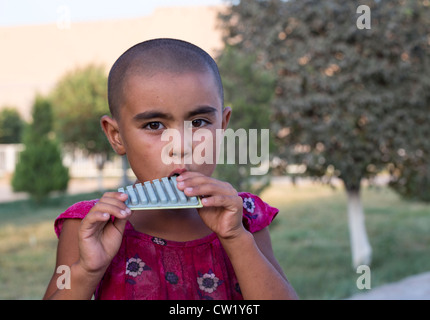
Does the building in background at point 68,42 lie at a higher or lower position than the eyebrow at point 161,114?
higher

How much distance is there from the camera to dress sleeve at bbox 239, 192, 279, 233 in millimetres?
1824

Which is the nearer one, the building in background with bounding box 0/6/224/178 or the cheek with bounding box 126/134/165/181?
the cheek with bounding box 126/134/165/181

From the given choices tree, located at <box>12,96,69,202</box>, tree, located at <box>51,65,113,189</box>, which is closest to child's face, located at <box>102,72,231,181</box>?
tree, located at <box>12,96,69,202</box>

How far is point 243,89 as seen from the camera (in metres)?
6.15

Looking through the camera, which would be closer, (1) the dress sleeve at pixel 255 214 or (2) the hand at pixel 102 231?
(2) the hand at pixel 102 231

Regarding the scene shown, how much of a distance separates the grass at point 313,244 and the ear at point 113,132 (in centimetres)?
463

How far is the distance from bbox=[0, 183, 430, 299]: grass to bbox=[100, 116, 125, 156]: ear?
15.2ft

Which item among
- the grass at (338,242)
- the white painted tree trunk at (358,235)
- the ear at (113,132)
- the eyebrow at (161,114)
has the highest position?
the eyebrow at (161,114)

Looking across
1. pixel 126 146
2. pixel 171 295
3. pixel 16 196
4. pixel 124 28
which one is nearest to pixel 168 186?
pixel 126 146

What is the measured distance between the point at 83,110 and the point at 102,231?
1660 cm

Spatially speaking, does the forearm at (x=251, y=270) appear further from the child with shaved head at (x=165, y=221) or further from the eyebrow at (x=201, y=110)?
the eyebrow at (x=201, y=110)

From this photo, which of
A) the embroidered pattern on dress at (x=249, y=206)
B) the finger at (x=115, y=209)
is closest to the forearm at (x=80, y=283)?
the finger at (x=115, y=209)

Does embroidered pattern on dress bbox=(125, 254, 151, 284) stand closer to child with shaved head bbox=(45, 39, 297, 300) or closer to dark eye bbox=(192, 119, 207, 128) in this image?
child with shaved head bbox=(45, 39, 297, 300)

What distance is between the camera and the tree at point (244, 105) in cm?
561
